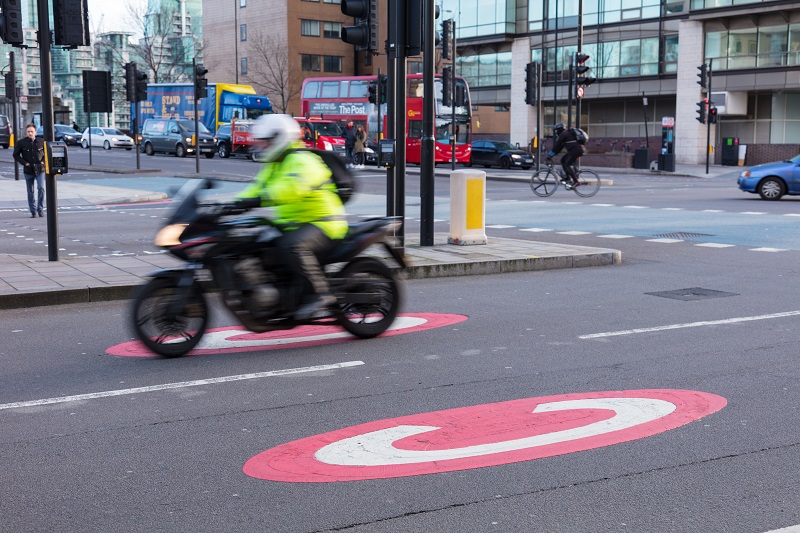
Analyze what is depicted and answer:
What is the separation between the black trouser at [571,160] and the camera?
82.0 feet

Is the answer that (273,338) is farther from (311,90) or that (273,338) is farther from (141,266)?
(311,90)

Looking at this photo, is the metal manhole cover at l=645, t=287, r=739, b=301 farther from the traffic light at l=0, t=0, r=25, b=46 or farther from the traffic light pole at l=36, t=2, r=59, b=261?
the traffic light at l=0, t=0, r=25, b=46

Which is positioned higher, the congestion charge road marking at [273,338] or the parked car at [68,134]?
the parked car at [68,134]

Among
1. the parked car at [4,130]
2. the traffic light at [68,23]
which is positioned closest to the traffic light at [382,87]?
the traffic light at [68,23]

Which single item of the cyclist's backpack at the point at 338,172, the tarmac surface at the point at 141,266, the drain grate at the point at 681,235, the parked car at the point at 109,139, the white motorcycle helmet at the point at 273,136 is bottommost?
the drain grate at the point at 681,235

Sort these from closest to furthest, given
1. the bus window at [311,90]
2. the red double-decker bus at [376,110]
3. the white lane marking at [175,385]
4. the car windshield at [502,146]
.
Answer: the white lane marking at [175,385] < the red double-decker bus at [376,110] < the car windshield at [502,146] < the bus window at [311,90]

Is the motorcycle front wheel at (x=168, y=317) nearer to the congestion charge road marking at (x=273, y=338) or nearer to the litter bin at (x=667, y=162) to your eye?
the congestion charge road marking at (x=273, y=338)

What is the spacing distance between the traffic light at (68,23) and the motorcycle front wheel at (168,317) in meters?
5.24

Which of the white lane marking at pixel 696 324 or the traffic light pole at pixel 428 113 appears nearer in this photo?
the white lane marking at pixel 696 324

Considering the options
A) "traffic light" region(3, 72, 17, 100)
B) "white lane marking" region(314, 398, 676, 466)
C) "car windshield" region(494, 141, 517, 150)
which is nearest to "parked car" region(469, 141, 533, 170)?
"car windshield" region(494, 141, 517, 150)

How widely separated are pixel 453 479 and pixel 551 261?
7.84 meters

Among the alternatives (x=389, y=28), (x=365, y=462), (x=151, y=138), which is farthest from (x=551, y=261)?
(x=151, y=138)

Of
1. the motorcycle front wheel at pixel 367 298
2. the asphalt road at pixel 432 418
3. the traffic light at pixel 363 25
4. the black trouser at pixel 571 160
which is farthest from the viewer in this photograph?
the black trouser at pixel 571 160

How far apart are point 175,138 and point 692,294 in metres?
45.9
